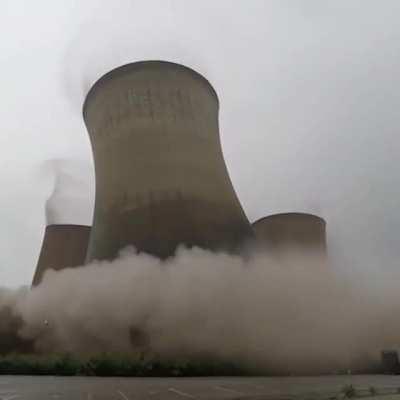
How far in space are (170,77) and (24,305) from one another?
7.98 m

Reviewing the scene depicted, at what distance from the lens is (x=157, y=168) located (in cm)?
1216

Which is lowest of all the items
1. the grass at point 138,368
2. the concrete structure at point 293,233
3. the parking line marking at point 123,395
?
the parking line marking at point 123,395

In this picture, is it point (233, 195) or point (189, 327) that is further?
point (233, 195)

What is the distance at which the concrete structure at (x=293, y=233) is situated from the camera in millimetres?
15320

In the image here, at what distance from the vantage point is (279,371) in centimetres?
911

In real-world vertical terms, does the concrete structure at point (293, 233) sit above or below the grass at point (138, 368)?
above

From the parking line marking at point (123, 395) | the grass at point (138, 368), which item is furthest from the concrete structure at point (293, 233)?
the parking line marking at point (123, 395)

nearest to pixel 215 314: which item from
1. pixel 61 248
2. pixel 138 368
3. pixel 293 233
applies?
pixel 138 368

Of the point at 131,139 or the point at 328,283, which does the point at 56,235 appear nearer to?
the point at 131,139

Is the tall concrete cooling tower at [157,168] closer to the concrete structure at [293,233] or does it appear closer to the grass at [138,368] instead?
the concrete structure at [293,233]

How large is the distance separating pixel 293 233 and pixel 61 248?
27.2 feet

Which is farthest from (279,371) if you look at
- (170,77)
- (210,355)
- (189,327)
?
(170,77)

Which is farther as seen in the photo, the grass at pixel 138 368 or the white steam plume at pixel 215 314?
the white steam plume at pixel 215 314

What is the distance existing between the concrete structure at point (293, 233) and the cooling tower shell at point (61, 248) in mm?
6667
